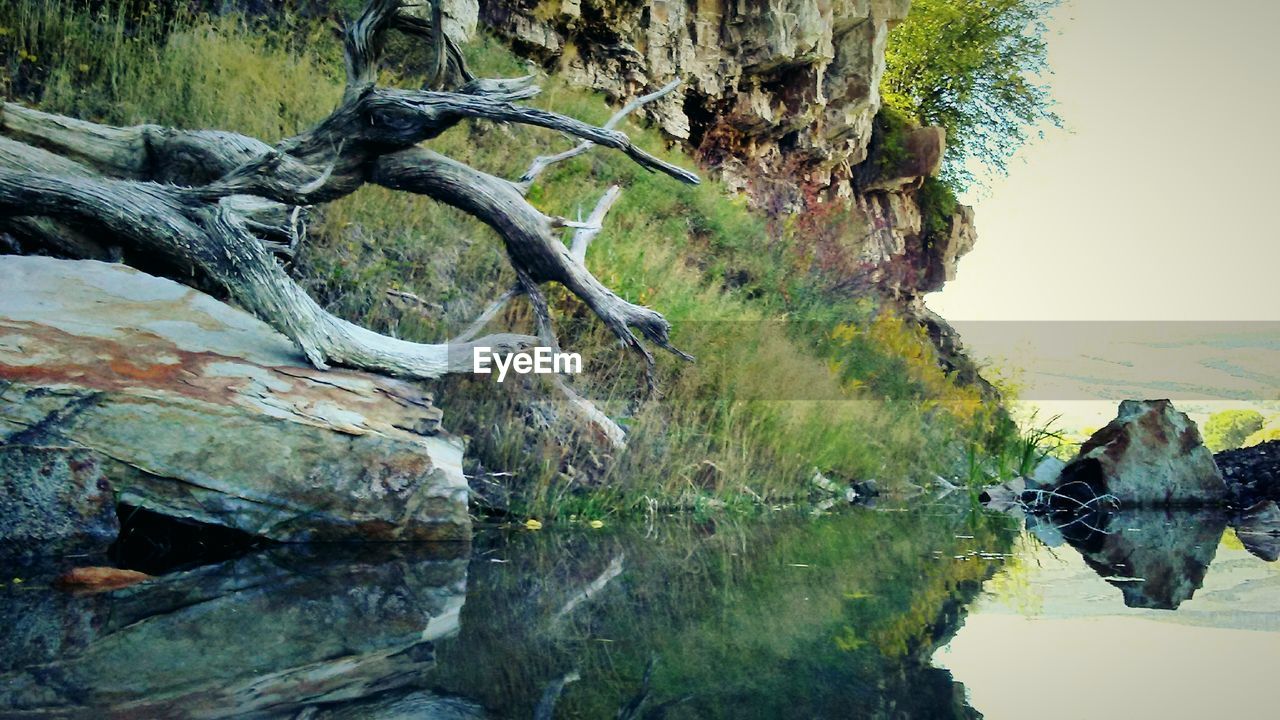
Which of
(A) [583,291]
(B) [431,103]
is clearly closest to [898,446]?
(A) [583,291]

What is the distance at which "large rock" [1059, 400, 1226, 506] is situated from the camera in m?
8.36

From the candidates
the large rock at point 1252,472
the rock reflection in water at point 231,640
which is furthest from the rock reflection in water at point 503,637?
the large rock at point 1252,472

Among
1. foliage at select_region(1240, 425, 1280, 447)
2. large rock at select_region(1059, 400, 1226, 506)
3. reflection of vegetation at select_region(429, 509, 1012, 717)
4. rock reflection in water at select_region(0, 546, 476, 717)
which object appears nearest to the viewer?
rock reflection in water at select_region(0, 546, 476, 717)

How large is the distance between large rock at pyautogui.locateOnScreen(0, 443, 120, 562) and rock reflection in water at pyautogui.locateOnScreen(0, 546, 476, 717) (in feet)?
2.16

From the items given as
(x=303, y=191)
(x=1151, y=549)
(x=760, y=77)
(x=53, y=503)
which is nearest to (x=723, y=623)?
(x=53, y=503)

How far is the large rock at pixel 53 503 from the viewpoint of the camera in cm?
445

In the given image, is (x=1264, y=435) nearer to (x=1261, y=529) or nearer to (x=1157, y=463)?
(x=1157, y=463)

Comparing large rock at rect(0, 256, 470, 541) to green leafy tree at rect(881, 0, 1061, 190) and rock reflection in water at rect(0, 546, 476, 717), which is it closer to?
rock reflection in water at rect(0, 546, 476, 717)

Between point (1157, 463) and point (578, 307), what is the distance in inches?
178

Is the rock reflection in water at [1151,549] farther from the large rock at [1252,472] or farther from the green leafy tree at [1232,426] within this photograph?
the green leafy tree at [1232,426]

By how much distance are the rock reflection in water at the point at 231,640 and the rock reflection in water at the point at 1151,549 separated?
253cm

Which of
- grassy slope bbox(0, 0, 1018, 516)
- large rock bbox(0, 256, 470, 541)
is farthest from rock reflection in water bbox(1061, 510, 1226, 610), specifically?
large rock bbox(0, 256, 470, 541)

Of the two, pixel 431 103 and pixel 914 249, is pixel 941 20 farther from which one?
pixel 431 103

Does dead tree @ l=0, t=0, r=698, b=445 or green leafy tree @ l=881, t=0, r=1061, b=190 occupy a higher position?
green leafy tree @ l=881, t=0, r=1061, b=190
